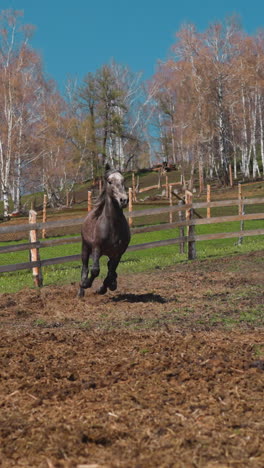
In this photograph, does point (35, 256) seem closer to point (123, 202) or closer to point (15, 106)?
point (123, 202)

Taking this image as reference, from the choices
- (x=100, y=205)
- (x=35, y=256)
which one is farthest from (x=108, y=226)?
(x=35, y=256)

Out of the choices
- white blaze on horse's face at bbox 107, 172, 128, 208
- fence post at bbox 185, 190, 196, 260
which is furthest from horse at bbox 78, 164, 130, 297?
fence post at bbox 185, 190, 196, 260

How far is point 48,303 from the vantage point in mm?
8898

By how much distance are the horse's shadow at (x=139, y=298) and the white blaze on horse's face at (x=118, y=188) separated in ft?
6.60

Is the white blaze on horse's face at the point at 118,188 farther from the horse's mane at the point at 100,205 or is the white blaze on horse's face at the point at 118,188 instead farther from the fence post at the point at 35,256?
the fence post at the point at 35,256

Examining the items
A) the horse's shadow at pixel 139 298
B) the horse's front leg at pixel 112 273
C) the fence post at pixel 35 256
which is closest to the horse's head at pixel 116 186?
the horse's front leg at pixel 112 273

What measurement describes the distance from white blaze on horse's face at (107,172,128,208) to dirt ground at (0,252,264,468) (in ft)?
5.27

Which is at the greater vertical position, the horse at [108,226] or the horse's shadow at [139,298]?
the horse at [108,226]

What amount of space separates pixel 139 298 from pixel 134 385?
16.0 ft

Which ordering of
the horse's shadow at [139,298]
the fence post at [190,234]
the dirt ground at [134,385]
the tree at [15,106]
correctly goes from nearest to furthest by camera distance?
1. the dirt ground at [134,385]
2. the horse's shadow at [139,298]
3. the fence post at [190,234]
4. the tree at [15,106]

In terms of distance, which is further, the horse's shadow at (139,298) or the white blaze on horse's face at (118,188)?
the horse's shadow at (139,298)

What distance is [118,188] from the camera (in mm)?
7574

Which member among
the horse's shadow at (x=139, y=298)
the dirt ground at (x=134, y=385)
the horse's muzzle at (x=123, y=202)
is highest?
the horse's muzzle at (x=123, y=202)

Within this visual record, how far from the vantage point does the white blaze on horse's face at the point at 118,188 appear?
7395mm
